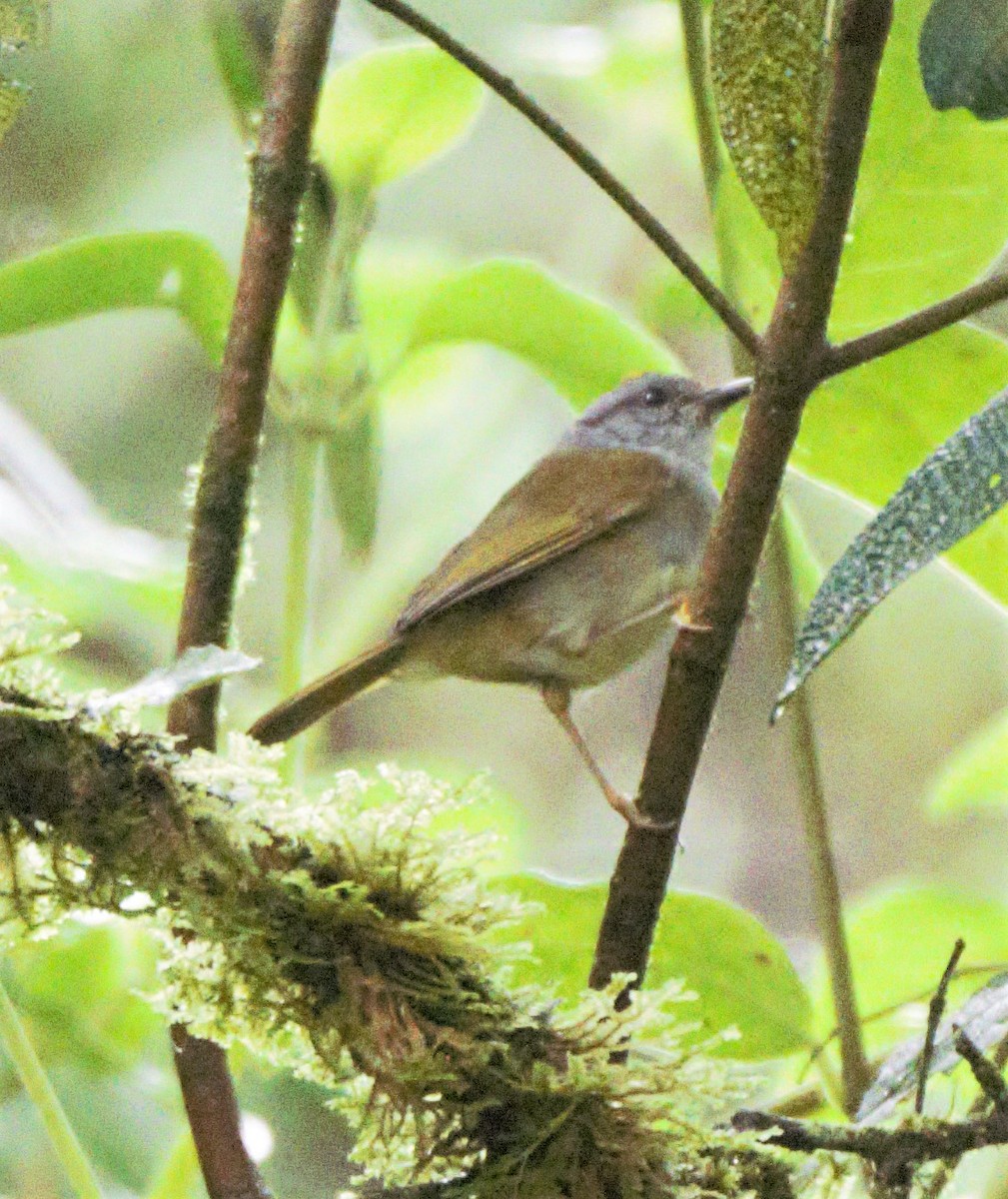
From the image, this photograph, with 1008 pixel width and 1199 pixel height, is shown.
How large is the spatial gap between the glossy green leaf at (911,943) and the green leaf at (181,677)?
89 centimetres

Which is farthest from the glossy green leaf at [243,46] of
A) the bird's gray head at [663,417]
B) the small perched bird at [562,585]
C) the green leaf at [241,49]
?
the bird's gray head at [663,417]

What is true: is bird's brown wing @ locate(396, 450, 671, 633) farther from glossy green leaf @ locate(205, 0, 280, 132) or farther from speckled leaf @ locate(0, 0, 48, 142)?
speckled leaf @ locate(0, 0, 48, 142)

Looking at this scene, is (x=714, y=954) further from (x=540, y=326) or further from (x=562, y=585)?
(x=562, y=585)

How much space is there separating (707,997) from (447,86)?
1015mm

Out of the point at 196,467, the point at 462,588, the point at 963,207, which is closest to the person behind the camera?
the point at 196,467

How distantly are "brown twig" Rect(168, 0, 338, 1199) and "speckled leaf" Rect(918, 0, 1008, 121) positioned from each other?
507 mm

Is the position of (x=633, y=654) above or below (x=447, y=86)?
below

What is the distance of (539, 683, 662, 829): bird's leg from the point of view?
1.54m

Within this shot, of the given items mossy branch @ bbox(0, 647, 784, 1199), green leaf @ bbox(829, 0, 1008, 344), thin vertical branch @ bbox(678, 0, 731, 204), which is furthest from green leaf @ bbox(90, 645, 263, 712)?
green leaf @ bbox(829, 0, 1008, 344)

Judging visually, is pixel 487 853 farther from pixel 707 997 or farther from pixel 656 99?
pixel 656 99

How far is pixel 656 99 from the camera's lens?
3322mm

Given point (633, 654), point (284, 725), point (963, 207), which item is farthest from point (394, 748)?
point (963, 207)

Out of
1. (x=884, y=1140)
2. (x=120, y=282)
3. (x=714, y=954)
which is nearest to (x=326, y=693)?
(x=120, y=282)

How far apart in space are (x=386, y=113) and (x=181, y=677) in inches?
41.4
